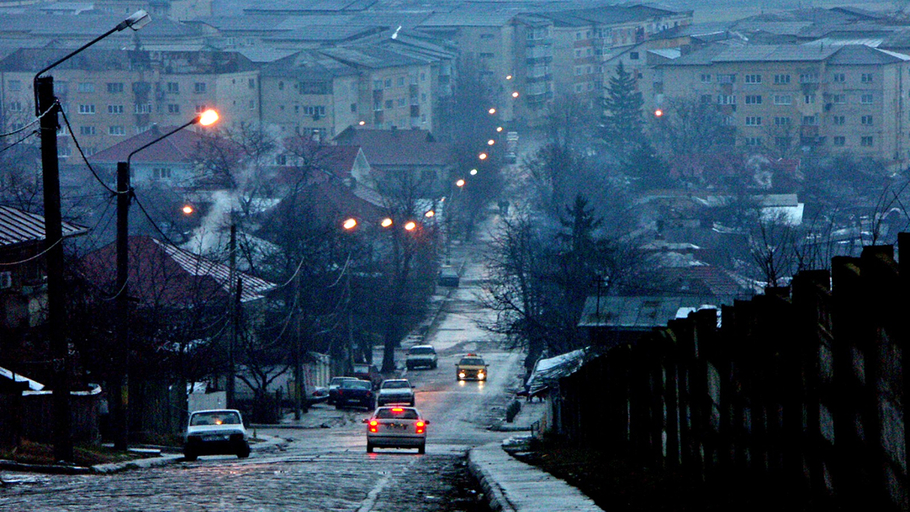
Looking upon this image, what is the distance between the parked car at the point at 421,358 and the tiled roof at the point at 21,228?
28603 mm

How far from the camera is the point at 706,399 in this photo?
1180cm

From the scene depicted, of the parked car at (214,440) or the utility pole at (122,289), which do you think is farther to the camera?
the parked car at (214,440)

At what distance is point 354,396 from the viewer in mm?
50062

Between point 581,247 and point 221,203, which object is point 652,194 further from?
point 581,247

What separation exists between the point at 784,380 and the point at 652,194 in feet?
336

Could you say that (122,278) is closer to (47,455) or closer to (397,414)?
(47,455)

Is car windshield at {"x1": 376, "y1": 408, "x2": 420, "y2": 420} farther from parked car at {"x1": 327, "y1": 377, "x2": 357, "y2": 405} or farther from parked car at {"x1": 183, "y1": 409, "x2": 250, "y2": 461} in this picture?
parked car at {"x1": 327, "y1": 377, "x2": 357, "y2": 405}

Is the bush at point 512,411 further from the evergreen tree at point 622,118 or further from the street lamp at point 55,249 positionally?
the evergreen tree at point 622,118

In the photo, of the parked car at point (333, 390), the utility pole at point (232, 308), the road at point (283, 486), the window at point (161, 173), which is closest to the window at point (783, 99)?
the window at point (161, 173)

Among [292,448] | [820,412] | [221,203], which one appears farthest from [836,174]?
[820,412]

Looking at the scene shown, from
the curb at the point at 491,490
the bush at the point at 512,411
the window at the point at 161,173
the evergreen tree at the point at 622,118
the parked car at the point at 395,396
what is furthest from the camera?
the evergreen tree at the point at 622,118

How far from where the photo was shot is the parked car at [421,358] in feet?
208

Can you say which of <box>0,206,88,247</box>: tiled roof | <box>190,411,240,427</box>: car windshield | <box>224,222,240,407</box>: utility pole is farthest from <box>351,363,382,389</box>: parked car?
<box>190,411,240,427</box>: car windshield

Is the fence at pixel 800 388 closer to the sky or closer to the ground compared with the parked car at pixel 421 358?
closer to the sky
